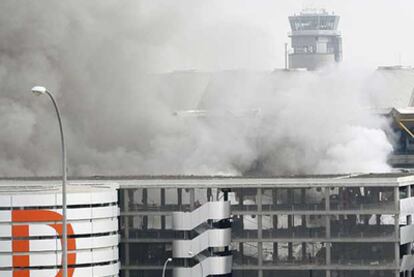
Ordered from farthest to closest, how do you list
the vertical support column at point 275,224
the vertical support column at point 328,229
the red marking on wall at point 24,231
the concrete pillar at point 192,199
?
the concrete pillar at point 192,199 < the vertical support column at point 275,224 < the vertical support column at point 328,229 < the red marking on wall at point 24,231

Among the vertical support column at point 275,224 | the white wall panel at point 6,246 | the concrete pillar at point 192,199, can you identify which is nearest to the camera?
the white wall panel at point 6,246

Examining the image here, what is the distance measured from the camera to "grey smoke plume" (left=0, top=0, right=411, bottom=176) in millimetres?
116500

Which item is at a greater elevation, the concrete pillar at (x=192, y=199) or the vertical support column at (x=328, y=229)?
the concrete pillar at (x=192, y=199)

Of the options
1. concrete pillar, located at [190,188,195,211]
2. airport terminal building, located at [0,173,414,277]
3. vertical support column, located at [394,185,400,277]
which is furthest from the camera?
concrete pillar, located at [190,188,195,211]

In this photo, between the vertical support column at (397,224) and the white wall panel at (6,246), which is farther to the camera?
the vertical support column at (397,224)

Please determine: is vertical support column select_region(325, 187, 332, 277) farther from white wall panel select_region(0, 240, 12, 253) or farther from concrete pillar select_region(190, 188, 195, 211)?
white wall panel select_region(0, 240, 12, 253)

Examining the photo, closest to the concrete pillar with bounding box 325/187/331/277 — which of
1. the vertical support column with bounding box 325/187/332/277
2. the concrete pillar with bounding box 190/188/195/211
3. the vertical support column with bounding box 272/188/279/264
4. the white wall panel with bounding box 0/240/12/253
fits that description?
the vertical support column with bounding box 325/187/332/277

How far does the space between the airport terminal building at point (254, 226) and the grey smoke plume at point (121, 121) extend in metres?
19.7

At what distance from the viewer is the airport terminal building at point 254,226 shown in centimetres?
9281

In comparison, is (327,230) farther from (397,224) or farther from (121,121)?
(121,121)

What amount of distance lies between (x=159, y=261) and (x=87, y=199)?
292 inches

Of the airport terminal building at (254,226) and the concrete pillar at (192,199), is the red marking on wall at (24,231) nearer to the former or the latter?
the airport terminal building at (254,226)

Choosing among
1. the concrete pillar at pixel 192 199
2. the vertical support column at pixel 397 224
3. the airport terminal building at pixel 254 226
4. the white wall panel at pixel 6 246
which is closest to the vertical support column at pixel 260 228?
the airport terminal building at pixel 254 226

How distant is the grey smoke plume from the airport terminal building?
1973 cm
